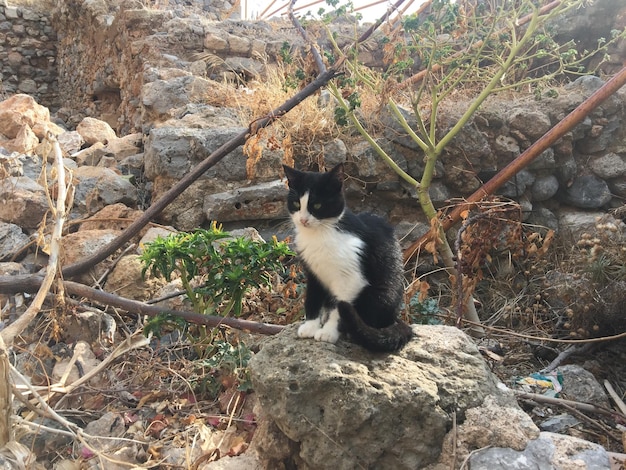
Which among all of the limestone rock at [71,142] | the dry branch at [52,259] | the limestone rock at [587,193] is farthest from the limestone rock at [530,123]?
the limestone rock at [71,142]

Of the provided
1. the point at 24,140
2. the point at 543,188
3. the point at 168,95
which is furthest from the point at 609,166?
the point at 24,140

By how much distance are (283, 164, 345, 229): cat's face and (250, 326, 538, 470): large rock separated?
691 mm

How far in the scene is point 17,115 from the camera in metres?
6.04

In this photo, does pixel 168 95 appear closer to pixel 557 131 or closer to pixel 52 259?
pixel 52 259

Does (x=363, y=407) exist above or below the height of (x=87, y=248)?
above

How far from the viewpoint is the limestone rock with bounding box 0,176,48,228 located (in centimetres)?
450

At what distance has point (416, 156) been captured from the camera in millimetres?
5340

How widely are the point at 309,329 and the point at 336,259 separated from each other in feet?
1.16

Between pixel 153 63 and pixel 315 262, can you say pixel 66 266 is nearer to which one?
pixel 315 262

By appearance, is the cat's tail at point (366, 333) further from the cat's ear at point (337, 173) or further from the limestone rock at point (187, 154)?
the limestone rock at point (187, 154)

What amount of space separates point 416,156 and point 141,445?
390 centimetres

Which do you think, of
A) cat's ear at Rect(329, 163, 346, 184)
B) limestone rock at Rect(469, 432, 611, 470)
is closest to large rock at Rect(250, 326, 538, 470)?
limestone rock at Rect(469, 432, 611, 470)

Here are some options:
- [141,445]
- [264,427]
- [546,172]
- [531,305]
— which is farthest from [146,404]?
[546,172]

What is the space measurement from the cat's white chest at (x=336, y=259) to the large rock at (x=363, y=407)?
0.32 meters
